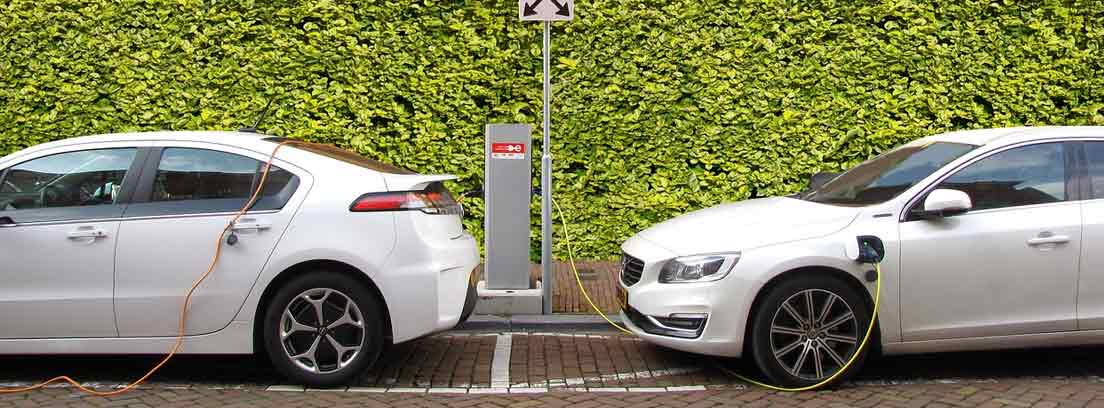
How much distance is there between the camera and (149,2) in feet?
31.0

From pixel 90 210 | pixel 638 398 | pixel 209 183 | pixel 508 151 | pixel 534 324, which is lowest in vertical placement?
pixel 638 398

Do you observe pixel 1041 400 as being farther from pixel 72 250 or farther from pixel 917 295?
pixel 72 250

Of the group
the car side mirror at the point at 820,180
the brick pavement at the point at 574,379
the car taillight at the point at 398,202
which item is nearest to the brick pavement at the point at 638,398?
the brick pavement at the point at 574,379

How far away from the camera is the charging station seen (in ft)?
24.5


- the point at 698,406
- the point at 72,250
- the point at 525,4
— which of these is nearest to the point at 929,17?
the point at 525,4

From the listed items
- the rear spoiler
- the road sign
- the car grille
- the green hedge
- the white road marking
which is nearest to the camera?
the rear spoiler

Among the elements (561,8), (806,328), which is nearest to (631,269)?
(806,328)

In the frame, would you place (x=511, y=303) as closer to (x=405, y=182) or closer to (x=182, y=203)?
(x=405, y=182)

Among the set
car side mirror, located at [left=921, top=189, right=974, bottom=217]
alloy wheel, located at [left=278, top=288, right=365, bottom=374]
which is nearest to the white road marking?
alloy wheel, located at [left=278, top=288, right=365, bottom=374]

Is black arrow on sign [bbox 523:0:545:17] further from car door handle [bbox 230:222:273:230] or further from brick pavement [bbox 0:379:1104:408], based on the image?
brick pavement [bbox 0:379:1104:408]

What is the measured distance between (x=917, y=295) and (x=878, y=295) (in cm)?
22

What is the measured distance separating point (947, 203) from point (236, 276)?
12.2 feet

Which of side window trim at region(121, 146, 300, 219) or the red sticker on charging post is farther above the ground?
the red sticker on charging post

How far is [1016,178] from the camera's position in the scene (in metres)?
5.78
